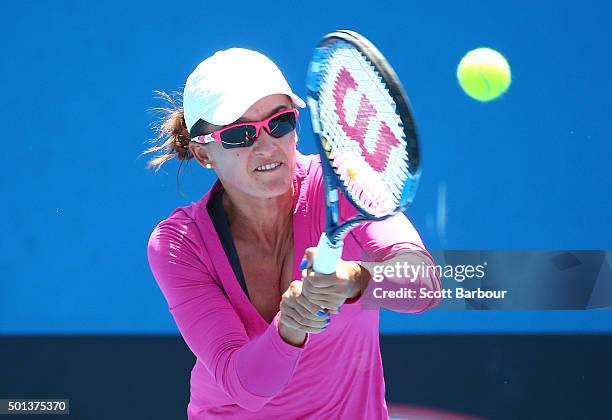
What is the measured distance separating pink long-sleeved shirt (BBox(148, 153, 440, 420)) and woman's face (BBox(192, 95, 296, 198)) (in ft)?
0.33

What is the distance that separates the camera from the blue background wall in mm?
3098

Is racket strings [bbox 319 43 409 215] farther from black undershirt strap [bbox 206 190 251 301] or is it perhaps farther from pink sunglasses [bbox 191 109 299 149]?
black undershirt strap [bbox 206 190 251 301]

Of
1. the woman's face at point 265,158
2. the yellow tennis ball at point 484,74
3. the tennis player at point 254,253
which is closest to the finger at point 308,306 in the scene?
the tennis player at point 254,253

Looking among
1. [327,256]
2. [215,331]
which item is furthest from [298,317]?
[215,331]

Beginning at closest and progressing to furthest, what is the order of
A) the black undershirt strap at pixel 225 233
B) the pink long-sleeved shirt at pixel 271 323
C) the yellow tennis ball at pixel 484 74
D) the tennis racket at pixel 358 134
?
the tennis racket at pixel 358 134, the pink long-sleeved shirt at pixel 271 323, the black undershirt strap at pixel 225 233, the yellow tennis ball at pixel 484 74

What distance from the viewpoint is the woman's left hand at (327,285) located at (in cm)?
139

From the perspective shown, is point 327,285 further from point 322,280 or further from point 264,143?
point 264,143

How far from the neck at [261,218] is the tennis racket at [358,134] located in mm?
318

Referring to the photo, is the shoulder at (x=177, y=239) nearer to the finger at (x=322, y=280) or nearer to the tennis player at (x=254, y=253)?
the tennis player at (x=254, y=253)

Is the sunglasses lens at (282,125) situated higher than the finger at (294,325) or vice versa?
the sunglasses lens at (282,125)

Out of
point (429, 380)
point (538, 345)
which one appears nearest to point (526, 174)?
point (538, 345)

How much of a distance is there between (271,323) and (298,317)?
21 cm

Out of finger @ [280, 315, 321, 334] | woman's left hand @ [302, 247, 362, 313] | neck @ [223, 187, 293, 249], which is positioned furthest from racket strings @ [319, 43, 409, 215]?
neck @ [223, 187, 293, 249]

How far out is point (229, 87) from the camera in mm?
1672
